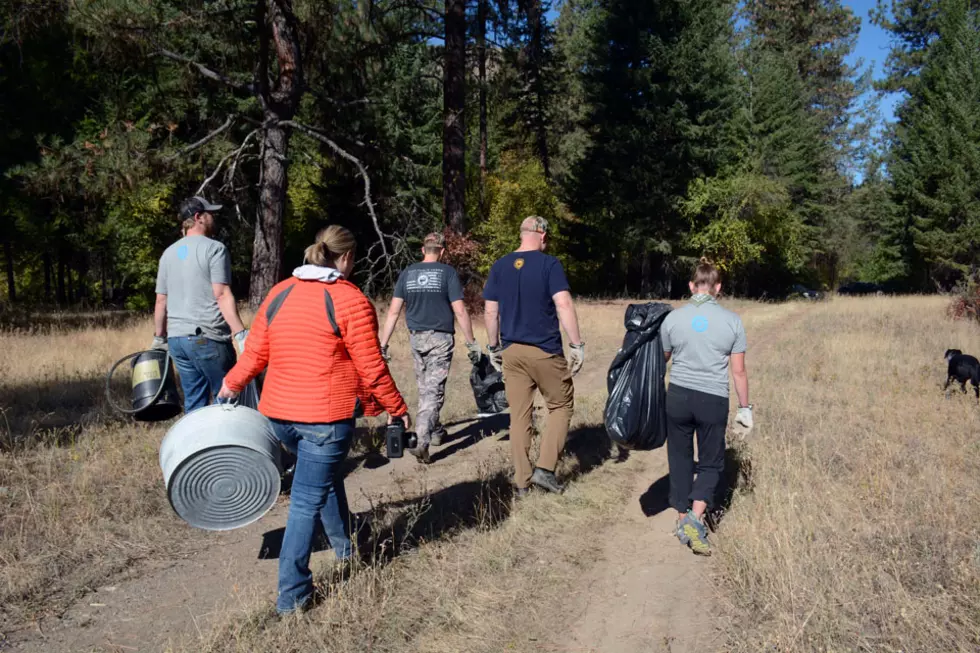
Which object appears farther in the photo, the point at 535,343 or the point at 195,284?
the point at 535,343

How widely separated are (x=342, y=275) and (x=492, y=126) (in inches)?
1368

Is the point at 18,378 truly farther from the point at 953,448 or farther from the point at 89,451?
the point at 953,448

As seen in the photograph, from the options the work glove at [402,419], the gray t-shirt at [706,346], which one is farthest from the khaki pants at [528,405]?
the work glove at [402,419]

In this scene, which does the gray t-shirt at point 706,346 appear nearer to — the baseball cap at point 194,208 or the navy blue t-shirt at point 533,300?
the navy blue t-shirt at point 533,300

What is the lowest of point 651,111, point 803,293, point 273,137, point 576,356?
point 803,293

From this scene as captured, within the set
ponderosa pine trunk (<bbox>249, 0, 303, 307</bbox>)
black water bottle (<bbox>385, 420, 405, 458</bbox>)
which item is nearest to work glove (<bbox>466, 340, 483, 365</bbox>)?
black water bottle (<bbox>385, 420, 405, 458</bbox>)

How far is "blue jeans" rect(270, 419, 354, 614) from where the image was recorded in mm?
3375

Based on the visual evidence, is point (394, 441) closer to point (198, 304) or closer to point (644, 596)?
point (644, 596)

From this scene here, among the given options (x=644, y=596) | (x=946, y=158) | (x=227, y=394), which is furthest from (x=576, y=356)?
(x=946, y=158)

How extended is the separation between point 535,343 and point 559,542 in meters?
1.42

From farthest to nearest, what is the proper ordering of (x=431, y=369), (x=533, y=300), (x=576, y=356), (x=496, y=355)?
(x=431, y=369) → (x=496, y=355) → (x=576, y=356) → (x=533, y=300)

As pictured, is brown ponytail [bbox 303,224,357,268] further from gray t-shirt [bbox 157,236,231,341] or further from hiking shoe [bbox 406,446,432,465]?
hiking shoe [bbox 406,446,432,465]

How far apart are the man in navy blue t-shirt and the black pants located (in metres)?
0.90

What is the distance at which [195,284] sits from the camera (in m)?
4.95
